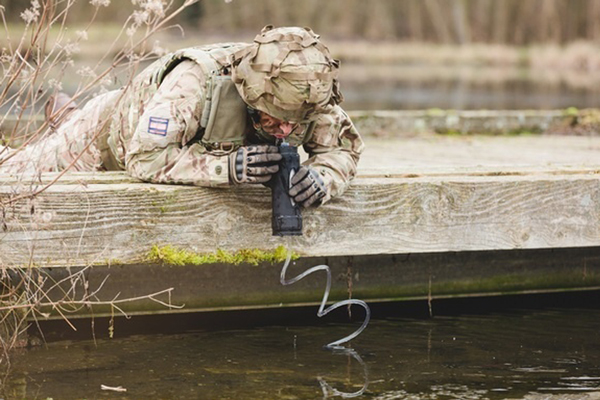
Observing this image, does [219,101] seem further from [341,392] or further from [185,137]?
[341,392]

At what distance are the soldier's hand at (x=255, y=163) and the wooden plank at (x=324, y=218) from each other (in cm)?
32

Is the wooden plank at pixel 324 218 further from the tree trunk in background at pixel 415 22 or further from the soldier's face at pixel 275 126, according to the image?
the tree trunk in background at pixel 415 22

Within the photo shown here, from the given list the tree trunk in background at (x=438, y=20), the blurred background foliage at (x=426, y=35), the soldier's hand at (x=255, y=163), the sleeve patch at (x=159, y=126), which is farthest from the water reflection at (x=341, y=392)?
the tree trunk in background at (x=438, y=20)

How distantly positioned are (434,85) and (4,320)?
76.7 feet

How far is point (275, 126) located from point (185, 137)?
44cm

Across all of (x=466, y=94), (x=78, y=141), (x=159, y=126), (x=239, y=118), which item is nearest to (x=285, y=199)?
(x=239, y=118)

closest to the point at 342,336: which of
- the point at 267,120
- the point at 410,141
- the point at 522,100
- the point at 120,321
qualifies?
the point at 120,321

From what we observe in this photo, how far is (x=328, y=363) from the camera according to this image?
553 cm

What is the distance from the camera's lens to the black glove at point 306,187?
4.85m

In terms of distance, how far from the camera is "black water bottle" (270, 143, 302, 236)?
482 cm

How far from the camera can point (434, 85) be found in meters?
27.8

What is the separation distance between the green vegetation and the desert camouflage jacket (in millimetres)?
348

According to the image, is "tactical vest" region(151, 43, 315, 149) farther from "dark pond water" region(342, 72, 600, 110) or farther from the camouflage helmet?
"dark pond water" region(342, 72, 600, 110)

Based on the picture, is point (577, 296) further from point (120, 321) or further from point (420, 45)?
point (420, 45)
